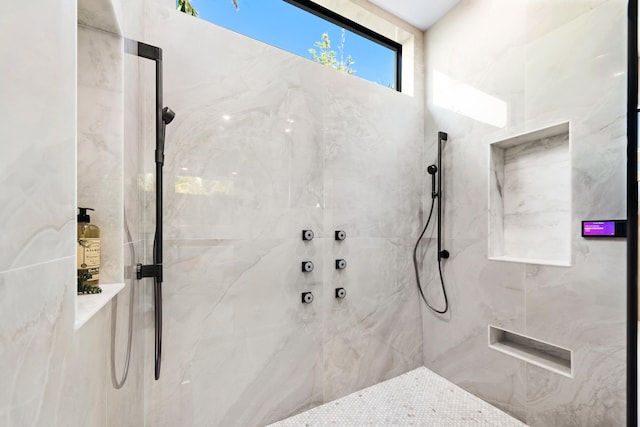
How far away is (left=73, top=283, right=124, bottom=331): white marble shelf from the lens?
649mm

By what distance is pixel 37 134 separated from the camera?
468 millimetres

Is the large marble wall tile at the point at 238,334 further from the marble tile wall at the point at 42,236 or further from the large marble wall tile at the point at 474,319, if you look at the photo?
the large marble wall tile at the point at 474,319

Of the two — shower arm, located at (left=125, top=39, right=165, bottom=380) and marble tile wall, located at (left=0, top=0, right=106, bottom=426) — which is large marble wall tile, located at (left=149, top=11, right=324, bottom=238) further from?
marble tile wall, located at (left=0, top=0, right=106, bottom=426)

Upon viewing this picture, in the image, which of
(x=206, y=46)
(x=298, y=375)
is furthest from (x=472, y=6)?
(x=298, y=375)

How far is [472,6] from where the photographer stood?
200 cm

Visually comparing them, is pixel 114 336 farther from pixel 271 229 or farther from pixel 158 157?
pixel 271 229

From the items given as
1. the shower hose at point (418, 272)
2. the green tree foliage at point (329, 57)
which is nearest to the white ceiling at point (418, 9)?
the green tree foliage at point (329, 57)

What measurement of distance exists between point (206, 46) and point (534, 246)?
2248 mm

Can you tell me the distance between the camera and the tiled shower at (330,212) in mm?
955

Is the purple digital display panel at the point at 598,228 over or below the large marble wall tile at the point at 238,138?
below

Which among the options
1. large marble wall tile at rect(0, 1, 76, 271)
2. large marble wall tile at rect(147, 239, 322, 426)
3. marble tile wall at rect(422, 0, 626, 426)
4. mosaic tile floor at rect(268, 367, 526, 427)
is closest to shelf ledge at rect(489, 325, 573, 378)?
marble tile wall at rect(422, 0, 626, 426)

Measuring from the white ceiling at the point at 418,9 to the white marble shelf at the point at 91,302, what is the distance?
239cm

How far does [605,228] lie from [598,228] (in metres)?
0.02

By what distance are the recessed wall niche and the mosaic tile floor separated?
0.97 m
